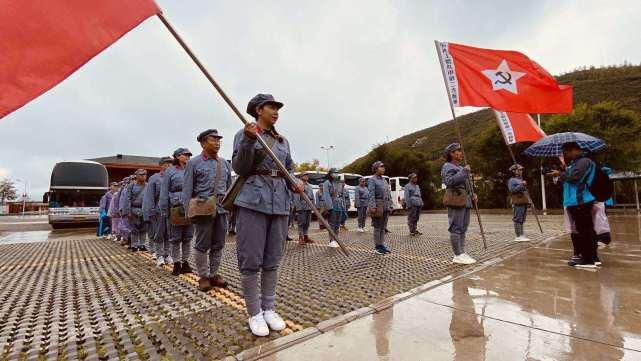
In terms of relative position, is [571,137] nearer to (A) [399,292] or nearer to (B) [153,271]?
(A) [399,292]

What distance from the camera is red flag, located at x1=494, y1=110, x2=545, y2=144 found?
7336 mm

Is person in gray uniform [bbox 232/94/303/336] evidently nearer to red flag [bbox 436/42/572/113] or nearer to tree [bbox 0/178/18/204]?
red flag [bbox 436/42/572/113]

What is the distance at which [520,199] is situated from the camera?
746 centimetres

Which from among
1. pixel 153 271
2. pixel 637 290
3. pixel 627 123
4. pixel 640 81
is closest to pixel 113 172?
pixel 153 271

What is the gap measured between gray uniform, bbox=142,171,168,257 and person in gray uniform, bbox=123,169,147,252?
4.45 feet

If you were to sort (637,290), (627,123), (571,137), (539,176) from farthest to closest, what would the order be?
(539,176)
(627,123)
(571,137)
(637,290)

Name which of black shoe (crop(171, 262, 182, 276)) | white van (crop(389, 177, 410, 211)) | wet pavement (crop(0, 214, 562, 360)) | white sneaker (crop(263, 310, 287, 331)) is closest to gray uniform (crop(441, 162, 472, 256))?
wet pavement (crop(0, 214, 562, 360))

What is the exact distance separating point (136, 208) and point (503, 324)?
7487 mm

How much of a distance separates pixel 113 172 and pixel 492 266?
3447 cm

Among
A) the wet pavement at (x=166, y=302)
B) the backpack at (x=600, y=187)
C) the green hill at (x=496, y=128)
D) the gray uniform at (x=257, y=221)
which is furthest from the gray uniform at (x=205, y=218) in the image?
the green hill at (x=496, y=128)

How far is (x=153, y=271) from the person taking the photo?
5.29 metres

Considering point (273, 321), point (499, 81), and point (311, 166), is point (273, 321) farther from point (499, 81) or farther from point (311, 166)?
point (311, 166)

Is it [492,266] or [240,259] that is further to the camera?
[492,266]

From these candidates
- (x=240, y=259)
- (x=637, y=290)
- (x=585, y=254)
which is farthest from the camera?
(x=585, y=254)
